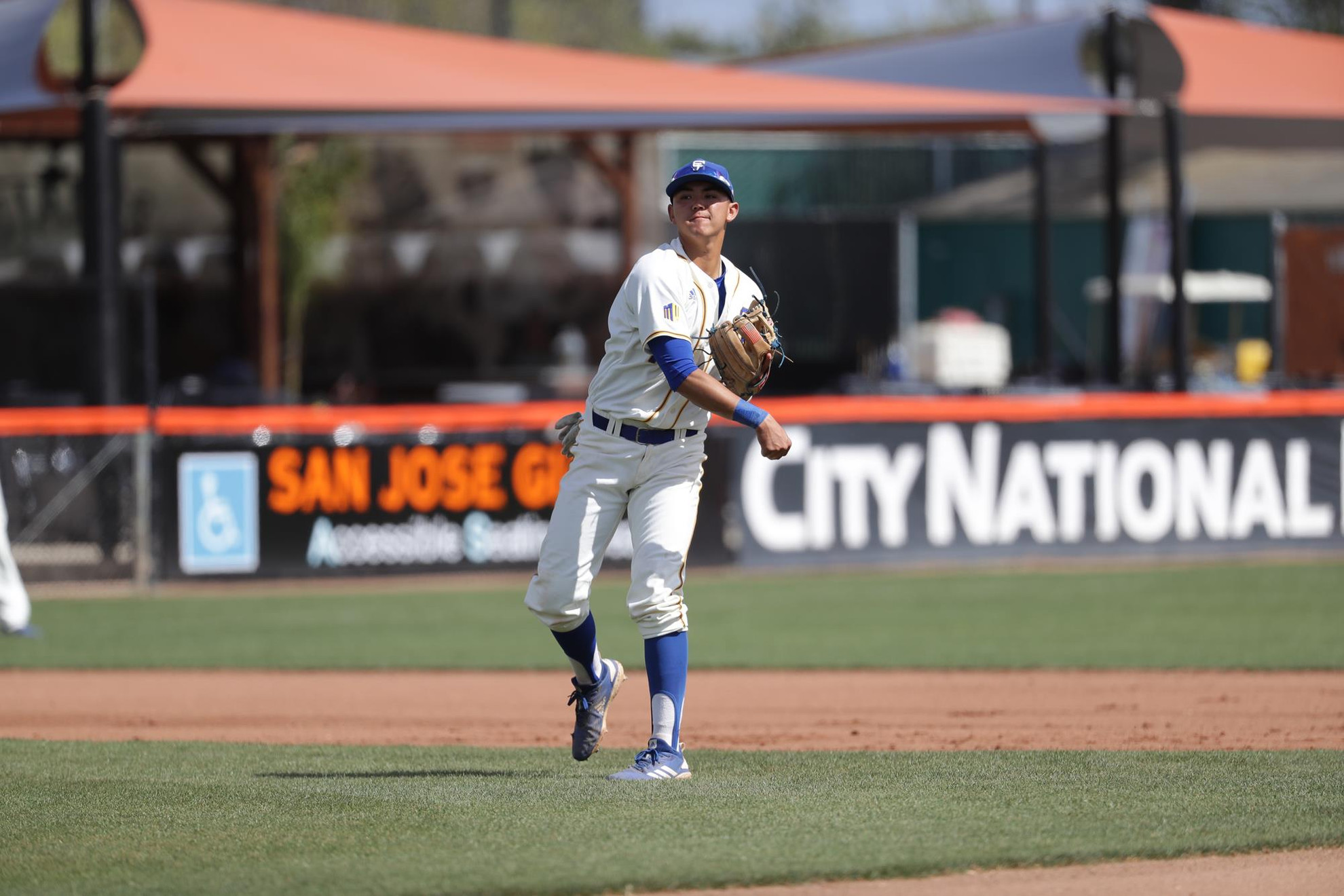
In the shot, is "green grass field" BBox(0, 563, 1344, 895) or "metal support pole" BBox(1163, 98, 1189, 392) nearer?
"green grass field" BBox(0, 563, 1344, 895)

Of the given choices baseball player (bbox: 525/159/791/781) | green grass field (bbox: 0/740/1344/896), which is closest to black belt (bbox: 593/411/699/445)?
baseball player (bbox: 525/159/791/781)

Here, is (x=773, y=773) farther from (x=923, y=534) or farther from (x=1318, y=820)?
(x=923, y=534)

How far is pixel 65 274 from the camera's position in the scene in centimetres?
2475

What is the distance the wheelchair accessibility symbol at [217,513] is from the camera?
45.1 feet

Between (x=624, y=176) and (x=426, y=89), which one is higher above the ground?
(x=624, y=176)

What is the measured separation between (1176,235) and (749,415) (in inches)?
503

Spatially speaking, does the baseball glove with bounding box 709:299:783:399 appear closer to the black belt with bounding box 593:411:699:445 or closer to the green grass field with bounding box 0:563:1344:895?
the black belt with bounding box 593:411:699:445

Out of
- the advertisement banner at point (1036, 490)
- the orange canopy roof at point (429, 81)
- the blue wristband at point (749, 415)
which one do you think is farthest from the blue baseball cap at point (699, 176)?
the orange canopy roof at point (429, 81)

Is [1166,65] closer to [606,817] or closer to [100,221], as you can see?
[100,221]

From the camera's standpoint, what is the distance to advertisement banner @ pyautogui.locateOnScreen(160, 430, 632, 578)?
1379 centimetres

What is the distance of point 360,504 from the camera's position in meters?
14.1

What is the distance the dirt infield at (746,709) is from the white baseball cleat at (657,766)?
4.20ft

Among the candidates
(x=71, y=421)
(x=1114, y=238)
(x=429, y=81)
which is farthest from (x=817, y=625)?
(x=1114, y=238)

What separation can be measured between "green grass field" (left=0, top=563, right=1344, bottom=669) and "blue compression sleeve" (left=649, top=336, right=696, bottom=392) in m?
4.86
